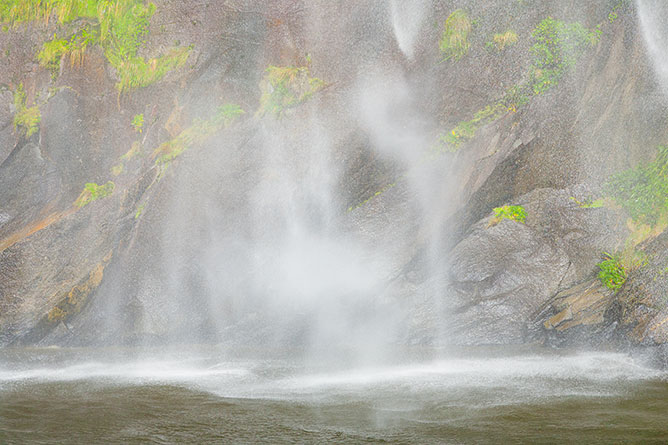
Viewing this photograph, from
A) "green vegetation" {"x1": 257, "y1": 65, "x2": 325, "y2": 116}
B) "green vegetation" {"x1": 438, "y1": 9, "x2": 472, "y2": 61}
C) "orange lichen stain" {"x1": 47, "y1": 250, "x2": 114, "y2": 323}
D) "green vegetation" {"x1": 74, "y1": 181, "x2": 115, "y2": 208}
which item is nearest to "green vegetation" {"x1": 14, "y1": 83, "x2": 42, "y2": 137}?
"green vegetation" {"x1": 74, "y1": 181, "x2": 115, "y2": 208}

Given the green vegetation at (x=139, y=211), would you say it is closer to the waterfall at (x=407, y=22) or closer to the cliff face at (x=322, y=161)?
the cliff face at (x=322, y=161)

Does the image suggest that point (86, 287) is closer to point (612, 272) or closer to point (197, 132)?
point (197, 132)

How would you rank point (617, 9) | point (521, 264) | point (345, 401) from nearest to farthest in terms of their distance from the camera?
point (345, 401)
point (521, 264)
point (617, 9)

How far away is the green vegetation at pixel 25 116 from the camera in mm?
19109

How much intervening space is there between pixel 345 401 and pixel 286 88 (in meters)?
11.9

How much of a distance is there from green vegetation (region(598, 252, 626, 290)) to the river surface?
8.17ft

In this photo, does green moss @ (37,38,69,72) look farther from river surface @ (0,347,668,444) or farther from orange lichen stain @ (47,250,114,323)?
river surface @ (0,347,668,444)

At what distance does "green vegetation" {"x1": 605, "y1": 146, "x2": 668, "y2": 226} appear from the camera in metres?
13.6

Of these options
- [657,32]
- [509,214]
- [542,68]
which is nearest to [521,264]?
[509,214]

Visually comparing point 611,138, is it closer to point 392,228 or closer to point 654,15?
point 654,15

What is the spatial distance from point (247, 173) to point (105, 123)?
5827mm

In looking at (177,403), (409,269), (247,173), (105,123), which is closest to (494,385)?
(177,403)

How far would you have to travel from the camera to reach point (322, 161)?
16.8m

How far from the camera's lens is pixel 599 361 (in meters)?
10.8
